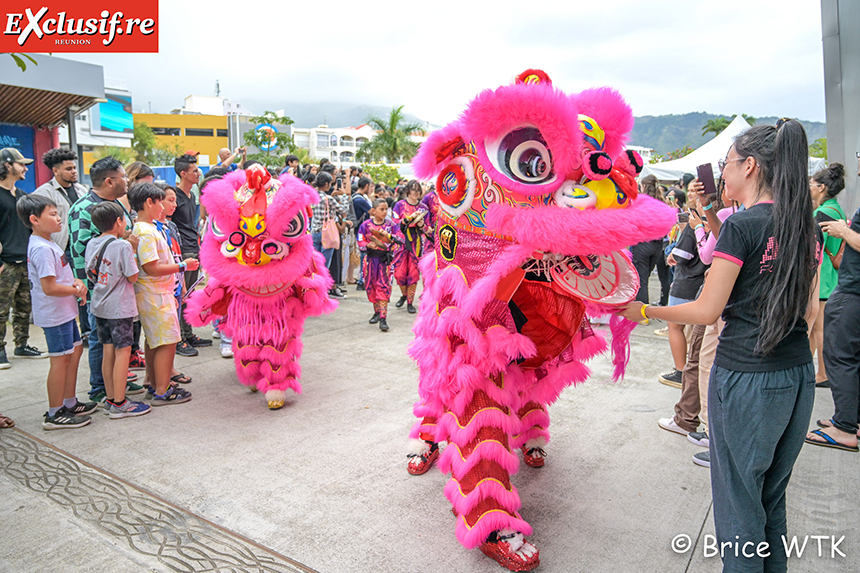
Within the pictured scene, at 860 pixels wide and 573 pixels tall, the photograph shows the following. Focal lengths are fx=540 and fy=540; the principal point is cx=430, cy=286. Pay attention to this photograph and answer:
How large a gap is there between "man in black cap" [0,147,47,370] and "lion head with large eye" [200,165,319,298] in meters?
2.54

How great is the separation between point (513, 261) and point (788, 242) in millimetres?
1015

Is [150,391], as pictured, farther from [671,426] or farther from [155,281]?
[671,426]

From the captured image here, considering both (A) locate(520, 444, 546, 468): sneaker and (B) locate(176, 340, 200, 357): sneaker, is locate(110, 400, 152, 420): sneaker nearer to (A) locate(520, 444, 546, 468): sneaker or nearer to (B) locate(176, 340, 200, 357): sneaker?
(B) locate(176, 340, 200, 357): sneaker

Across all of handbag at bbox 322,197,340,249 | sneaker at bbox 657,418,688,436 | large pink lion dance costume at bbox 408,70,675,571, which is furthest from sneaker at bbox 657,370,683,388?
handbag at bbox 322,197,340,249

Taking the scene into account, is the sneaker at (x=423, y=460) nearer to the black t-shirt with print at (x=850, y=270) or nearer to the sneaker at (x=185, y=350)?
the black t-shirt with print at (x=850, y=270)

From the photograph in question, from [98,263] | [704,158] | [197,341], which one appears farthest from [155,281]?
[704,158]

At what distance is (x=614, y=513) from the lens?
285cm

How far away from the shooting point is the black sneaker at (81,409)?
12.8ft


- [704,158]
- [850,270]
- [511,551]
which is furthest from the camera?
[704,158]

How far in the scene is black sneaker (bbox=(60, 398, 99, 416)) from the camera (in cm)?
390

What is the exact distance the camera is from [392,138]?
117ft

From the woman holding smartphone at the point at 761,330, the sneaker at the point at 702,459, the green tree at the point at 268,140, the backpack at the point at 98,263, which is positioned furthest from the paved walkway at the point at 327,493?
the green tree at the point at 268,140

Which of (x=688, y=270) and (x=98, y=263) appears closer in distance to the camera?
(x=98, y=263)

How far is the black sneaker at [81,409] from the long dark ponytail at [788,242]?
4291 millimetres
